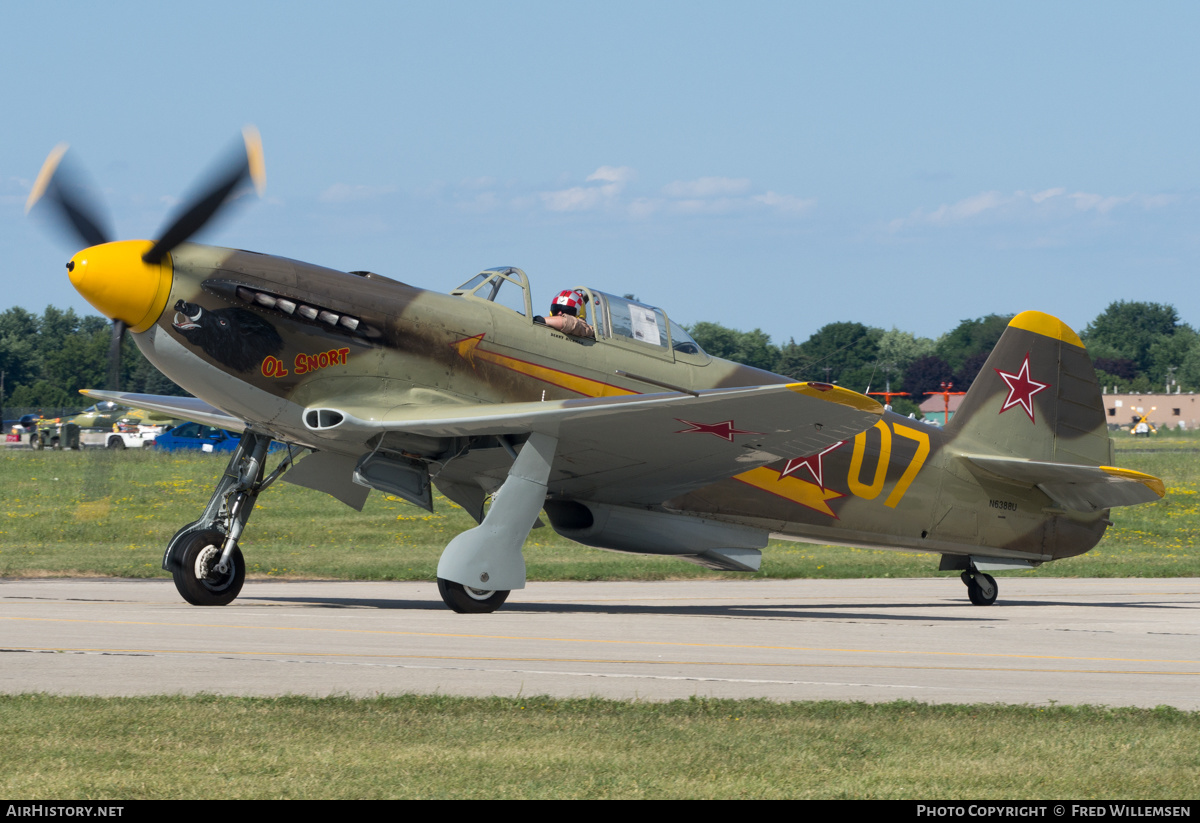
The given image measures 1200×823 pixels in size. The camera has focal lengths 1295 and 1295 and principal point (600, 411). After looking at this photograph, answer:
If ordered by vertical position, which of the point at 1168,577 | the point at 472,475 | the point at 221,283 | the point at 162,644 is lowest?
the point at 1168,577

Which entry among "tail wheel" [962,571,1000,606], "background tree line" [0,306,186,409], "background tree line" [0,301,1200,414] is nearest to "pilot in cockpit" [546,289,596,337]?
"tail wheel" [962,571,1000,606]

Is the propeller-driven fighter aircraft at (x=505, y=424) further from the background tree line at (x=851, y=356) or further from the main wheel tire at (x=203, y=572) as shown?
the background tree line at (x=851, y=356)

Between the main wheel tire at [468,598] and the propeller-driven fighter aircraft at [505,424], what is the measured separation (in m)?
0.03

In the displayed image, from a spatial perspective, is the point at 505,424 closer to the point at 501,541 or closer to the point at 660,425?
the point at 501,541

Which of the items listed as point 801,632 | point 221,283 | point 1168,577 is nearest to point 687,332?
point 801,632

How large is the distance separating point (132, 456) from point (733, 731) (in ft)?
146

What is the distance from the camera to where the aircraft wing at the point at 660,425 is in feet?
41.4

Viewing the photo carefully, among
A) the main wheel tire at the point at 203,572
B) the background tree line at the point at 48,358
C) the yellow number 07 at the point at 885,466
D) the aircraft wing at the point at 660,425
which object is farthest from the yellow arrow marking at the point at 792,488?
the background tree line at the point at 48,358

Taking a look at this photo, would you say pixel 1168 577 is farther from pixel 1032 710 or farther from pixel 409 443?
pixel 1032 710

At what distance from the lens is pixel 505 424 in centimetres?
1308

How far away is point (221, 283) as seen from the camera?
42.3 feet

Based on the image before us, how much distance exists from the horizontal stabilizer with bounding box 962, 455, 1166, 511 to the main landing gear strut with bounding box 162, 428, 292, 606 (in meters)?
9.41

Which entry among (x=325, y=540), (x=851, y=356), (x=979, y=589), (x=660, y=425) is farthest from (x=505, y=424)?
(x=851, y=356)

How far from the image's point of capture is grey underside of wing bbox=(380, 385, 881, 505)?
12.8 m
